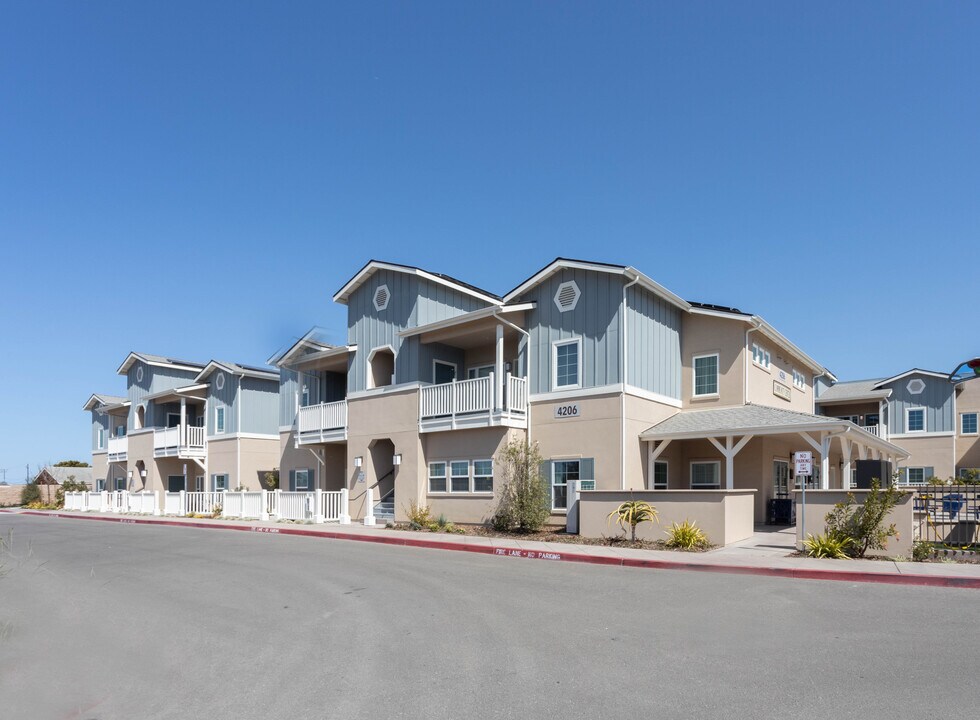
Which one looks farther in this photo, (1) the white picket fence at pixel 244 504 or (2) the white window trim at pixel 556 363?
(1) the white picket fence at pixel 244 504

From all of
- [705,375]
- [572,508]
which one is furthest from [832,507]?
[705,375]


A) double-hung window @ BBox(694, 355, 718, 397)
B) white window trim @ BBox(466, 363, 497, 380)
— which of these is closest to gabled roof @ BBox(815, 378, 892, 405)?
double-hung window @ BBox(694, 355, 718, 397)

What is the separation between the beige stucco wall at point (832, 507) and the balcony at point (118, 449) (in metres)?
39.5

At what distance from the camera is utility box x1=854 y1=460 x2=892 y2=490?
16.6m

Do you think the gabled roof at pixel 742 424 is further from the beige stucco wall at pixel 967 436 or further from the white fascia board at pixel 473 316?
the beige stucco wall at pixel 967 436

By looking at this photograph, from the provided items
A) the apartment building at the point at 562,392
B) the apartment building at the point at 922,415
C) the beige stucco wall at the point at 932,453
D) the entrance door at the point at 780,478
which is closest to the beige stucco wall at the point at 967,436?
the apartment building at the point at 922,415

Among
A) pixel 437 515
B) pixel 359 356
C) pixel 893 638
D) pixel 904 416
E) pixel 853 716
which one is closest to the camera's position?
pixel 853 716

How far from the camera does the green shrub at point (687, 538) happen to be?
17.2 metres

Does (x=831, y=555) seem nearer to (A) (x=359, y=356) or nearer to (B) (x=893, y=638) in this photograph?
(B) (x=893, y=638)

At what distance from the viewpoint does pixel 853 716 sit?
6.11m

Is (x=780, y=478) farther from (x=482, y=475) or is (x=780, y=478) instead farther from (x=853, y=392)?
(x=853, y=392)

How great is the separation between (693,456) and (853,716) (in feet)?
63.2

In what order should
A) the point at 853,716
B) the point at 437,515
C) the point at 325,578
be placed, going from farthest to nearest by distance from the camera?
the point at 437,515 < the point at 325,578 < the point at 853,716

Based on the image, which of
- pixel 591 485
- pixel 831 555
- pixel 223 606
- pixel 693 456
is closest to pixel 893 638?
pixel 831 555
